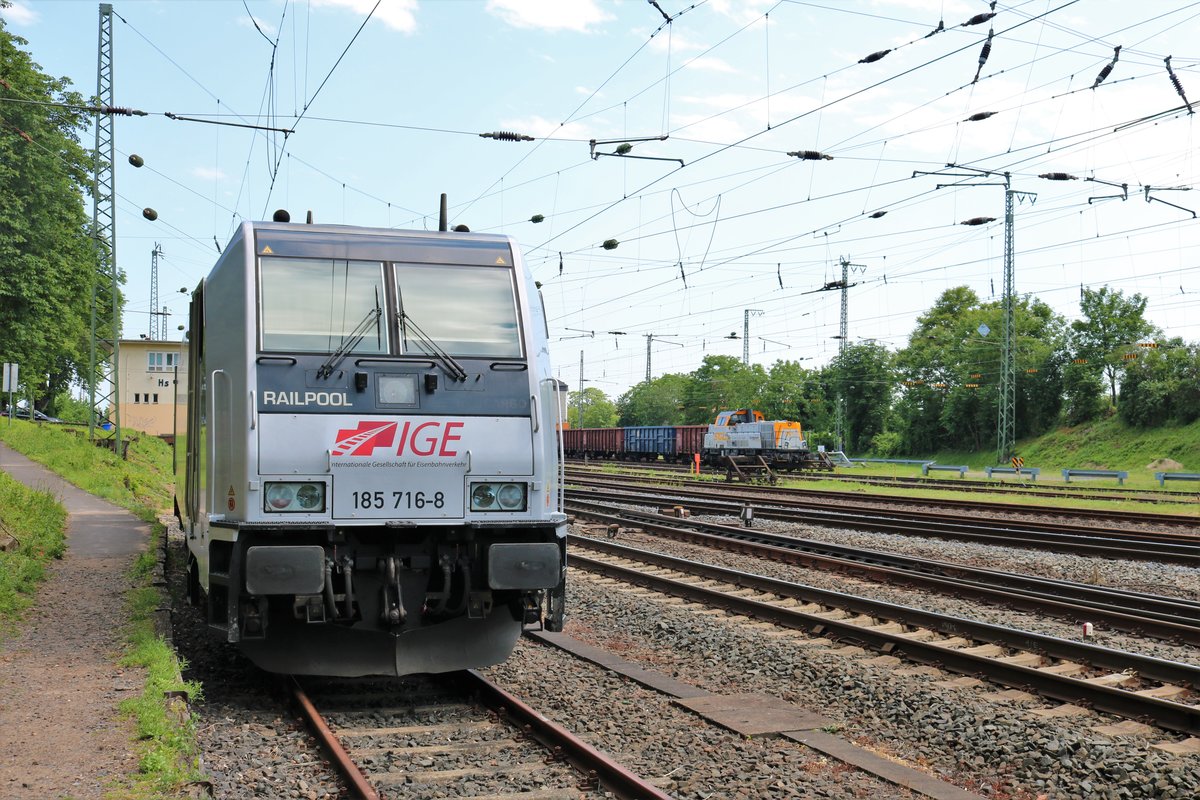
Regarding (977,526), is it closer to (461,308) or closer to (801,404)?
(461,308)

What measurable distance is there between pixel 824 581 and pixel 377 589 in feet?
26.1

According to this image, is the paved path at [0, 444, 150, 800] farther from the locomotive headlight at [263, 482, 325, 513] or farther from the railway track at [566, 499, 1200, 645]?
the railway track at [566, 499, 1200, 645]

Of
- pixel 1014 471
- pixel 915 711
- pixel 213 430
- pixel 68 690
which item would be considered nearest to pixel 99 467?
pixel 68 690

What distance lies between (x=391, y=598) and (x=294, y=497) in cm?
95

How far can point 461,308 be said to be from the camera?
792cm

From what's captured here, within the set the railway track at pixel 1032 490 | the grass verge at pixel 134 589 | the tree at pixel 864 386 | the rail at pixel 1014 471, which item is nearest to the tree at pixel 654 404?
the tree at pixel 864 386

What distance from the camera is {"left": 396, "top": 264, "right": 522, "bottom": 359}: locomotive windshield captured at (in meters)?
7.76

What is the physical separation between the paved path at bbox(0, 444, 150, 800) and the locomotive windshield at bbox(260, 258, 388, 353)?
104 inches

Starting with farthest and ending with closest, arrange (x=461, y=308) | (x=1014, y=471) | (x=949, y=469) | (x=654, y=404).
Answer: (x=654, y=404), (x=949, y=469), (x=1014, y=471), (x=461, y=308)

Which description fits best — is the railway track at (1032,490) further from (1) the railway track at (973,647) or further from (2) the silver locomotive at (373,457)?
(2) the silver locomotive at (373,457)

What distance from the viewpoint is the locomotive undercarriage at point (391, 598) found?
23.0 ft

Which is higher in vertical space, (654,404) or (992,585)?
(654,404)

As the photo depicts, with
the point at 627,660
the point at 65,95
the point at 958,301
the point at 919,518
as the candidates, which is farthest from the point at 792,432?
the point at 958,301

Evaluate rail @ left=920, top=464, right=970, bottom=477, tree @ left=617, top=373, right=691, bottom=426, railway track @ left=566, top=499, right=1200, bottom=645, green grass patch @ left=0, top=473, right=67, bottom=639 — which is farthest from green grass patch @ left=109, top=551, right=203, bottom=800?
tree @ left=617, top=373, right=691, bottom=426
